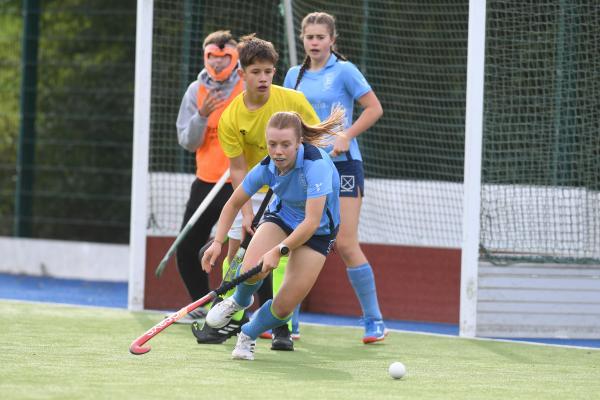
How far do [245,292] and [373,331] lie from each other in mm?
1153

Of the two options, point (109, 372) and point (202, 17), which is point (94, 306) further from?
point (109, 372)

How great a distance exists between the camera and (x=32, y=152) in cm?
1124

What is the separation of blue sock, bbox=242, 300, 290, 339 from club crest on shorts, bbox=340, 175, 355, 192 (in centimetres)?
112

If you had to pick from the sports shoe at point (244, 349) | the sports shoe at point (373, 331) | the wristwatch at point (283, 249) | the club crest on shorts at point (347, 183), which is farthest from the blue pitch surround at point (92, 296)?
the wristwatch at point (283, 249)

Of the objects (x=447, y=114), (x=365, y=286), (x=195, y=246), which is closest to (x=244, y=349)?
(x=365, y=286)

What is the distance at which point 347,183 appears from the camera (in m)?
6.32

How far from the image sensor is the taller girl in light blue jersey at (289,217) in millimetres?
5242

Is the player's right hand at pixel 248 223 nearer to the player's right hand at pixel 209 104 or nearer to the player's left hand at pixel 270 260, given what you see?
the player's left hand at pixel 270 260

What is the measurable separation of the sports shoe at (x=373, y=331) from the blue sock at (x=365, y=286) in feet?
0.09

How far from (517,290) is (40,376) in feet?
11.3

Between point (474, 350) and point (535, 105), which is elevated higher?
point (535, 105)

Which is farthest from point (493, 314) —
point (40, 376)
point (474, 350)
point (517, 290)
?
point (40, 376)

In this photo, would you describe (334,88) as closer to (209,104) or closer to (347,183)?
(347,183)

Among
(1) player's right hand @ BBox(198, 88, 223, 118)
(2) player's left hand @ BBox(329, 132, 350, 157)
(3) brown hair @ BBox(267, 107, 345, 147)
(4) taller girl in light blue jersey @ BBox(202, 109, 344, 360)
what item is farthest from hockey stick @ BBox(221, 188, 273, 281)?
(1) player's right hand @ BBox(198, 88, 223, 118)
